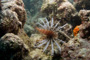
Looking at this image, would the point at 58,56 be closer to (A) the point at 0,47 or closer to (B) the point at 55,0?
(A) the point at 0,47

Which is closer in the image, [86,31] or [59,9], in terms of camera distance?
[86,31]

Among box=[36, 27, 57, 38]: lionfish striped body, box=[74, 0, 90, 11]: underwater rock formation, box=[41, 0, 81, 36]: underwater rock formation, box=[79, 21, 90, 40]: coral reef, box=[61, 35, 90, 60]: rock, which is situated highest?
box=[74, 0, 90, 11]: underwater rock formation

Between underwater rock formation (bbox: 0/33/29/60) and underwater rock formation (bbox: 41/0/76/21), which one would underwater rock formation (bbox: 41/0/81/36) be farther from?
underwater rock formation (bbox: 0/33/29/60)

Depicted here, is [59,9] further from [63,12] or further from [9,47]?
[9,47]

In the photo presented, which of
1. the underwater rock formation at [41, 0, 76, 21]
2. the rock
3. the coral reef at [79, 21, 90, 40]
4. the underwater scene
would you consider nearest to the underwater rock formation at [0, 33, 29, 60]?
the underwater scene

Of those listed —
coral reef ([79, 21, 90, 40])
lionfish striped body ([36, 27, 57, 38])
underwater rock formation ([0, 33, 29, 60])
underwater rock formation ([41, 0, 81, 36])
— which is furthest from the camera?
underwater rock formation ([41, 0, 81, 36])

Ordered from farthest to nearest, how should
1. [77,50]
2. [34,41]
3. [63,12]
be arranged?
[63,12]
[34,41]
[77,50]

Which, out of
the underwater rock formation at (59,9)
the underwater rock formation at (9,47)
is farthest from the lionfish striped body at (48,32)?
the underwater rock formation at (59,9)

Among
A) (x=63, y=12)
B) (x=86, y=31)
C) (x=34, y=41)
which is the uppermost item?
(x=63, y=12)

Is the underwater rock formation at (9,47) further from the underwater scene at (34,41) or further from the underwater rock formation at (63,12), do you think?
the underwater rock formation at (63,12)

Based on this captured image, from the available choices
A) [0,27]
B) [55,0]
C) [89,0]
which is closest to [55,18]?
[55,0]

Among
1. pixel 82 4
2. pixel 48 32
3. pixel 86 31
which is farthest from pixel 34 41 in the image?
pixel 82 4
